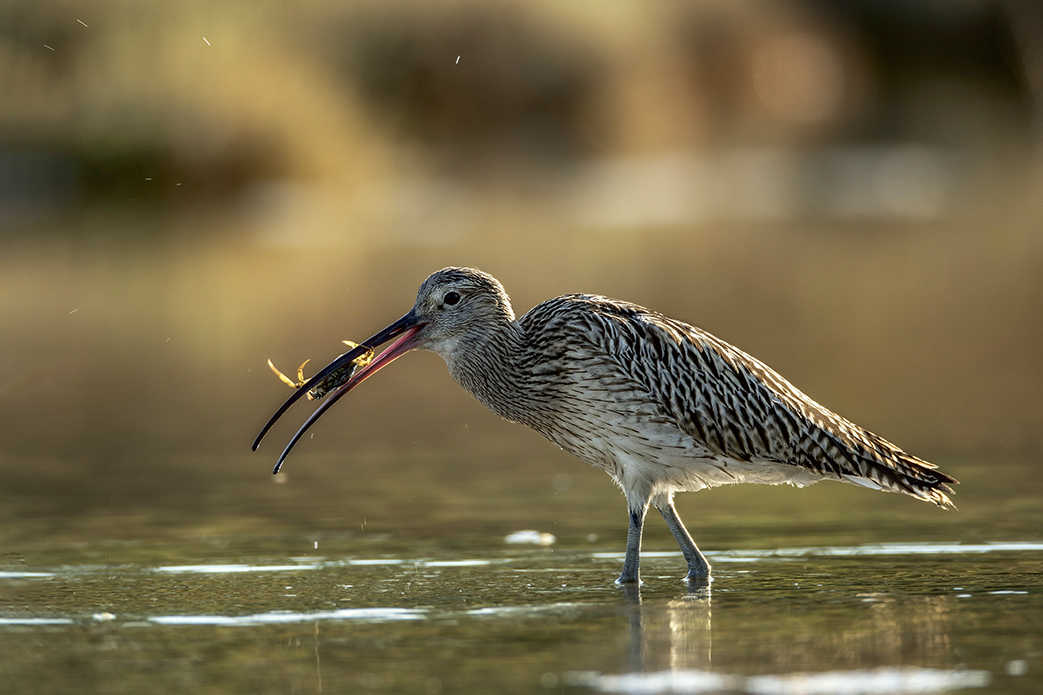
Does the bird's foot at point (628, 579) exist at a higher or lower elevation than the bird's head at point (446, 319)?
lower

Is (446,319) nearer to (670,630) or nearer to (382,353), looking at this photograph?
(382,353)

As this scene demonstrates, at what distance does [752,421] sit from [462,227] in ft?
60.7

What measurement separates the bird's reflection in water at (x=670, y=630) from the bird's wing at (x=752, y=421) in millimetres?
940

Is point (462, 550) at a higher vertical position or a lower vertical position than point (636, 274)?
lower

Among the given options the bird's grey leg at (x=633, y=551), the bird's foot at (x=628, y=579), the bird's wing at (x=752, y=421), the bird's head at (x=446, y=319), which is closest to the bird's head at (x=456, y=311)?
the bird's head at (x=446, y=319)

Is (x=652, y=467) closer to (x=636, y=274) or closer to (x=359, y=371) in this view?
(x=359, y=371)

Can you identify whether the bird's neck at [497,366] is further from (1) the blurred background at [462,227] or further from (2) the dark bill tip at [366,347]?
(1) the blurred background at [462,227]

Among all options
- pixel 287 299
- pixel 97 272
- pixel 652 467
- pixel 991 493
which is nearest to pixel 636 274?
pixel 287 299

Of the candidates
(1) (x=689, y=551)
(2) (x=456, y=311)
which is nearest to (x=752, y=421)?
(1) (x=689, y=551)

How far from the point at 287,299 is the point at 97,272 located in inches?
159

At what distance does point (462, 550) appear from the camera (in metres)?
8.92

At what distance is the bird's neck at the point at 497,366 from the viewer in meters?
9.12

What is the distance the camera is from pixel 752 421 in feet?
28.7

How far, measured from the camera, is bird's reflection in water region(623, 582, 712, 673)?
6.36 meters
